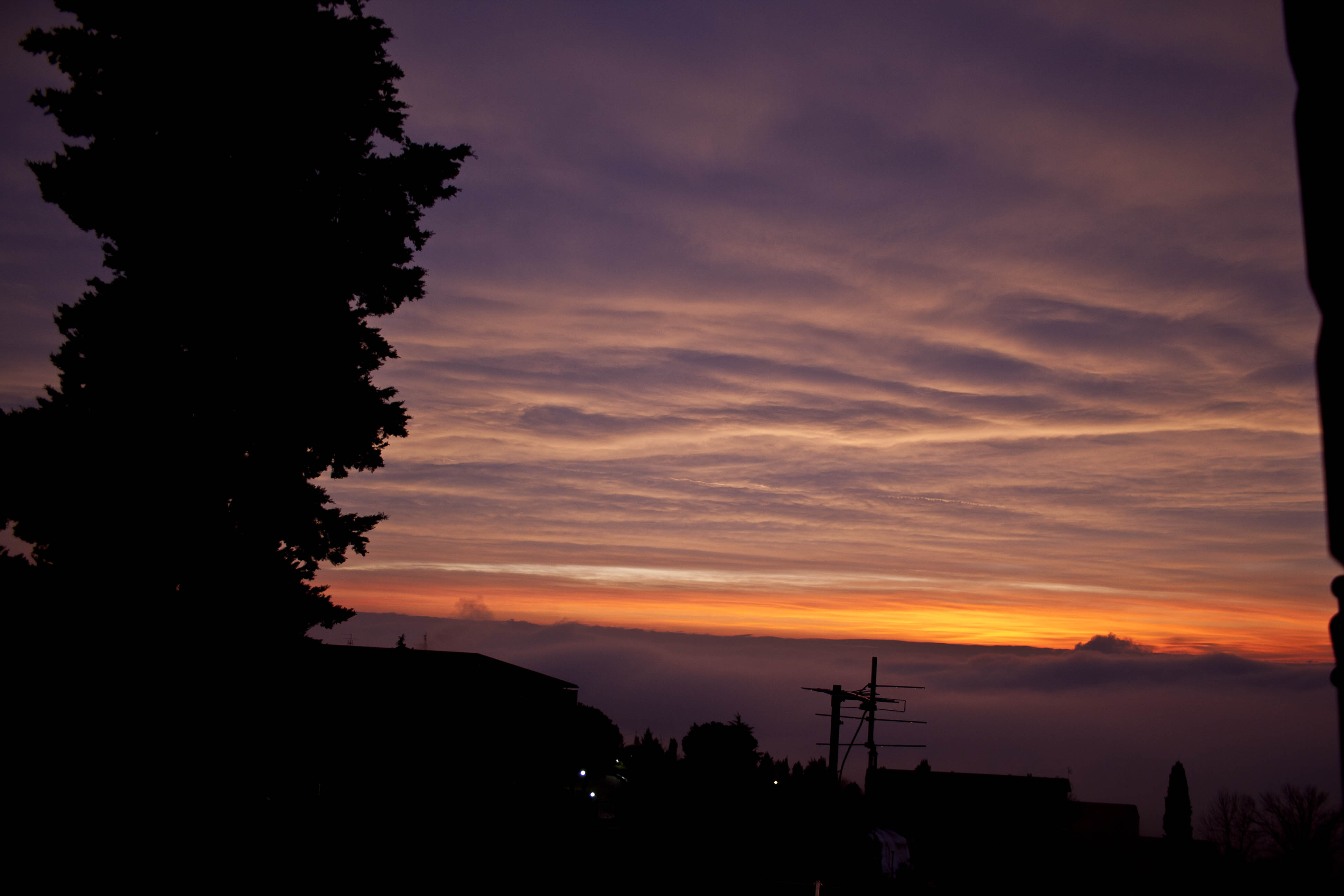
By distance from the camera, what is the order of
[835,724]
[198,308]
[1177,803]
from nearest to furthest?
[198,308] → [835,724] → [1177,803]

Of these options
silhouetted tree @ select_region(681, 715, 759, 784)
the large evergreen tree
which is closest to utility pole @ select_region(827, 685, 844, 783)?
silhouetted tree @ select_region(681, 715, 759, 784)

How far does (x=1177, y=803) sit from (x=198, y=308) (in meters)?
72.6

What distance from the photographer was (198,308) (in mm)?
15641

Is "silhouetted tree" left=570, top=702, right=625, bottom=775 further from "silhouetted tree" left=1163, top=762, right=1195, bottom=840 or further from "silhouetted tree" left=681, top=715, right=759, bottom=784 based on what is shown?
"silhouetted tree" left=1163, top=762, right=1195, bottom=840

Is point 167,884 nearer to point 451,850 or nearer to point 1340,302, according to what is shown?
point 451,850

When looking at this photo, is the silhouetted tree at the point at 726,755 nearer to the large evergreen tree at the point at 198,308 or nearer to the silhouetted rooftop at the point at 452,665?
the silhouetted rooftop at the point at 452,665

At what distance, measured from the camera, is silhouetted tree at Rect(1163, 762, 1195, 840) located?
209 ft

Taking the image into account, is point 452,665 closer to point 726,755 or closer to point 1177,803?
point 726,755

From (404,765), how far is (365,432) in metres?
23.3

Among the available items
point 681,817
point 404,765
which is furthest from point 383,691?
point 681,817

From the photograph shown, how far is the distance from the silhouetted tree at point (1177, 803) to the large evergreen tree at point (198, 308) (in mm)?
68448

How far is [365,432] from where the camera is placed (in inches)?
692

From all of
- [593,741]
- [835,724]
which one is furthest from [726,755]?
[593,741]

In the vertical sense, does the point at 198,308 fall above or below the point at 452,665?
above
